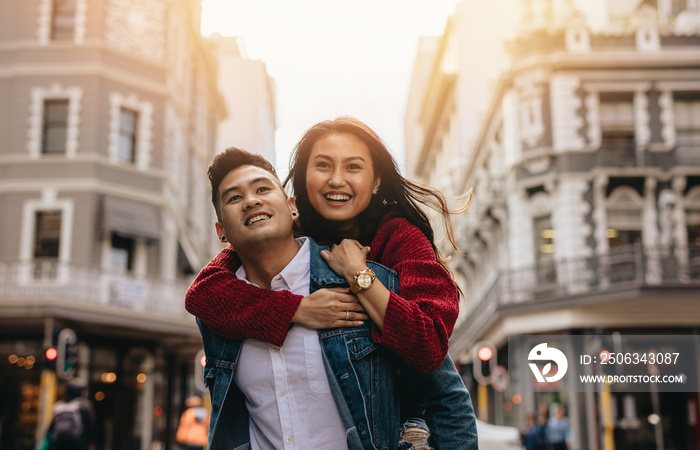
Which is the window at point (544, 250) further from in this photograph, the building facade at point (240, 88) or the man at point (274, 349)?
the building facade at point (240, 88)

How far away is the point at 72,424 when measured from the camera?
934 centimetres

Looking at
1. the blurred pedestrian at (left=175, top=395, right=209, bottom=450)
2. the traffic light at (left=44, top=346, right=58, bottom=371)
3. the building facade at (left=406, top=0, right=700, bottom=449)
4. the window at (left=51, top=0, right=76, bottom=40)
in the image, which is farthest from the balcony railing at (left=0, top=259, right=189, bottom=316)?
the building facade at (left=406, top=0, right=700, bottom=449)

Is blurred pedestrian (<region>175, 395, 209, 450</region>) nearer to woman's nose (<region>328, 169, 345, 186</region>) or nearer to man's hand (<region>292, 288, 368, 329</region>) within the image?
woman's nose (<region>328, 169, 345, 186</region>)

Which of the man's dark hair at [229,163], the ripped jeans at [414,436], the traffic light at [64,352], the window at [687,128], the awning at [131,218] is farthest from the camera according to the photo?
the window at [687,128]

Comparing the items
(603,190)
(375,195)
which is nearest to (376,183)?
(375,195)

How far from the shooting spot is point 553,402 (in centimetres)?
2688

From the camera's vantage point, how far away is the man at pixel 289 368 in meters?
2.66

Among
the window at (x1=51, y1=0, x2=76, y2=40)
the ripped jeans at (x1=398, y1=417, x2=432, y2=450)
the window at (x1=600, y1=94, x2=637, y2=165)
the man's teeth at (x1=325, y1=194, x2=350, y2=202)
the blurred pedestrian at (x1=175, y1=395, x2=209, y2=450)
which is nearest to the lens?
the ripped jeans at (x1=398, y1=417, x2=432, y2=450)

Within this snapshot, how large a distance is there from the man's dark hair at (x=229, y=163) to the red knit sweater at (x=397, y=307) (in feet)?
1.00

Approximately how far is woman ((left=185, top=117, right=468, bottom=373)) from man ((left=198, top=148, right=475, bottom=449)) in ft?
0.26

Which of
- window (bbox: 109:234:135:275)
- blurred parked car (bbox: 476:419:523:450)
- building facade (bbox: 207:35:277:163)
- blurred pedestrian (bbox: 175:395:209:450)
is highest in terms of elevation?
building facade (bbox: 207:35:277:163)

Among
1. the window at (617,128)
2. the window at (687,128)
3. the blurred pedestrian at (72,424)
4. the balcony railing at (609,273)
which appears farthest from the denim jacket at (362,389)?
the window at (687,128)

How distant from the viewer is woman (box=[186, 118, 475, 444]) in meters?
2.66

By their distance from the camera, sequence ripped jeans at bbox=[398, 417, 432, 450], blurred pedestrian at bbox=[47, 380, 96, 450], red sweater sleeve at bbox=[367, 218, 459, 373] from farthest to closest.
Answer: blurred pedestrian at bbox=[47, 380, 96, 450] < ripped jeans at bbox=[398, 417, 432, 450] < red sweater sleeve at bbox=[367, 218, 459, 373]
